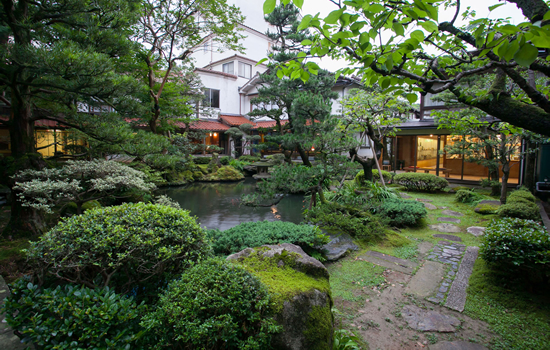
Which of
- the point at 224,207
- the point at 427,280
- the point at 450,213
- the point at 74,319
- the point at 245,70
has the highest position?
the point at 245,70

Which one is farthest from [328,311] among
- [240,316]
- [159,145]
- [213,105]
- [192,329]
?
[213,105]

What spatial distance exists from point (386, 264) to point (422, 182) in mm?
8503

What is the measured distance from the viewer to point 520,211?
6.14 metres

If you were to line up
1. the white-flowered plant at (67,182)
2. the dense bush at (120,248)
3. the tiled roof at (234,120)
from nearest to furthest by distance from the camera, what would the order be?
the dense bush at (120,248) < the white-flowered plant at (67,182) < the tiled roof at (234,120)

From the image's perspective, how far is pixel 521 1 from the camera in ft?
8.45

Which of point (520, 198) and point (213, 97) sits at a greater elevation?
point (213, 97)

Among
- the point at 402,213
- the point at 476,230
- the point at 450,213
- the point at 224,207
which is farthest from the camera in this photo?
the point at 224,207

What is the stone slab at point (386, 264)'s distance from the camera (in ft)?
15.2

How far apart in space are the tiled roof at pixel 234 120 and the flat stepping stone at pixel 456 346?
22378 mm

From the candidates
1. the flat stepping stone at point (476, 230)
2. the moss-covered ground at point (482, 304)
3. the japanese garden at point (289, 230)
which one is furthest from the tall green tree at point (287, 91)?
the flat stepping stone at point (476, 230)

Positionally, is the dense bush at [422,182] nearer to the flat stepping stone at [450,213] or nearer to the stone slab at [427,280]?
the flat stepping stone at [450,213]

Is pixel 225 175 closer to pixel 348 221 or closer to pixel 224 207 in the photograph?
pixel 224 207

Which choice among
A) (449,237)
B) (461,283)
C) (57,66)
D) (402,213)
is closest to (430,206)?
(402,213)

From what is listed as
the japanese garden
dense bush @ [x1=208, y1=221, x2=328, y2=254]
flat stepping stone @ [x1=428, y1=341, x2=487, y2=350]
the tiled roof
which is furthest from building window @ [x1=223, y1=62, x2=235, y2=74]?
flat stepping stone @ [x1=428, y1=341, x2=487, y2=350]
